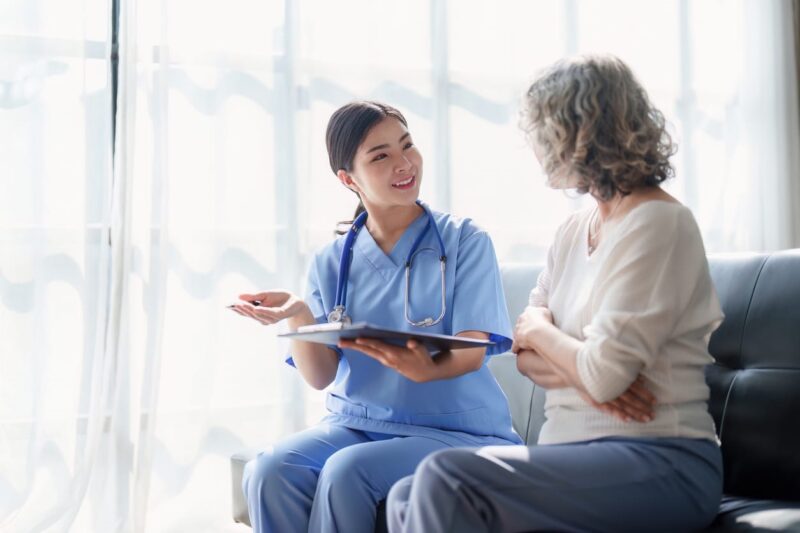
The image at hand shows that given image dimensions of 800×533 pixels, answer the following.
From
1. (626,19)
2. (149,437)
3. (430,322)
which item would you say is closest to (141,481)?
(149,437)

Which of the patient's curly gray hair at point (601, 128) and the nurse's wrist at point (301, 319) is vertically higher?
the patient's curly gray hair at point (601, 128)

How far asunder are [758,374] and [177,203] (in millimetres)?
1562

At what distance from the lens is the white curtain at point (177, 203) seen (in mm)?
2428

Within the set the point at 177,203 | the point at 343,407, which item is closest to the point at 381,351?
the point at 343,407

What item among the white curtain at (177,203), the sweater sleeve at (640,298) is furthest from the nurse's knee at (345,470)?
the white curtain at (177,203)

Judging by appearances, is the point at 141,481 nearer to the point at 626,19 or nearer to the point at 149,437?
the point at 149,437

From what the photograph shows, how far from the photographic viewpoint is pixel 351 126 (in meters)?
2.01

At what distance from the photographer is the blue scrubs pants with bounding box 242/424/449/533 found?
1680 mm

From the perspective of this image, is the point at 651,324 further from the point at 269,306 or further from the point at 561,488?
the point at 269,306

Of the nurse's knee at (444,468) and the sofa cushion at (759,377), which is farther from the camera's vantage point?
the sofa cushion at (759,377)

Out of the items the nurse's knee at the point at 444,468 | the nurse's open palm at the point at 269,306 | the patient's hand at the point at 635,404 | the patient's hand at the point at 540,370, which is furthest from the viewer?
the nurse's open palm at the point at 269,306

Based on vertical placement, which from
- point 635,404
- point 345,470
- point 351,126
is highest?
point 351,126

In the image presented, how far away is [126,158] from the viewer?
2500 mm

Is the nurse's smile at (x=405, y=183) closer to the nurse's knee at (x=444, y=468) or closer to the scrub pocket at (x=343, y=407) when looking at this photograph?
the scrub pocket at (x=343, y=407)
